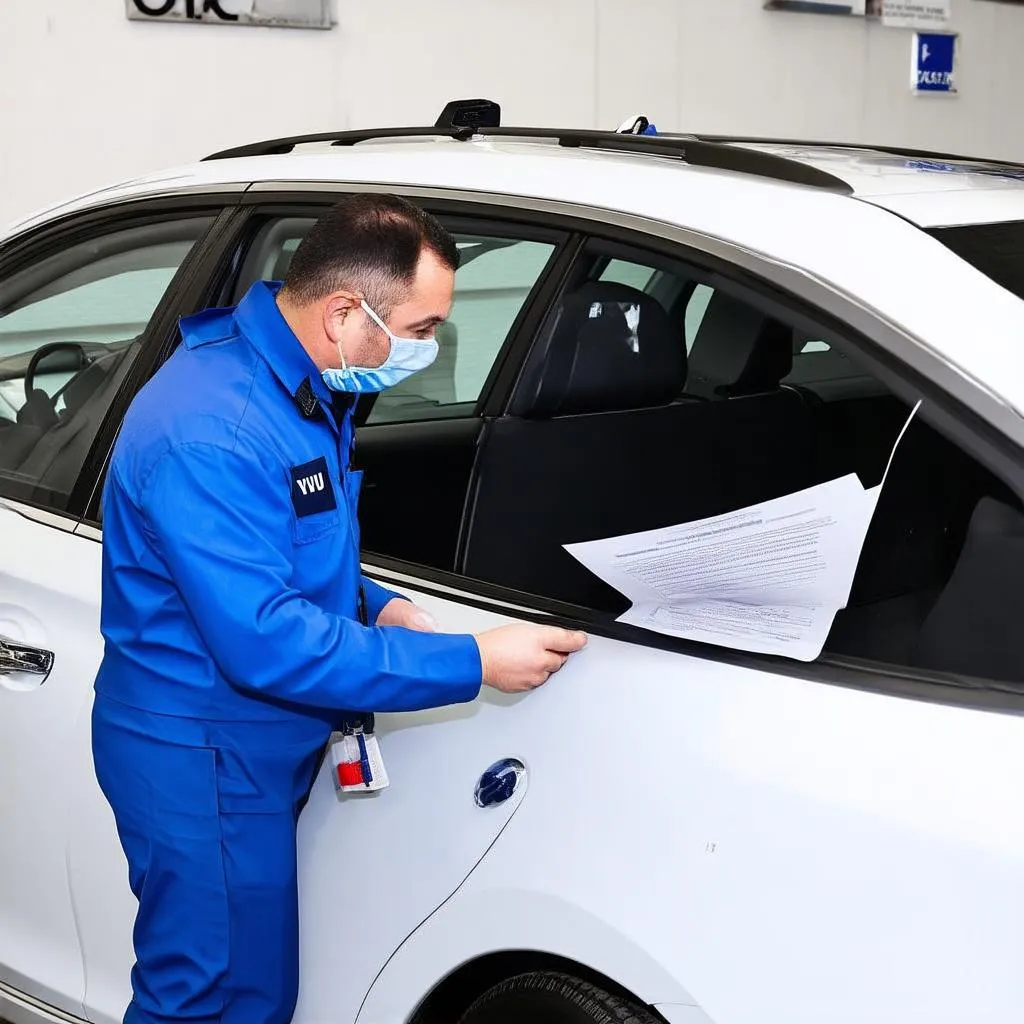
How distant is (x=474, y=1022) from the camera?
1.57 metres

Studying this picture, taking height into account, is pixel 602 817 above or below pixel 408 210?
below

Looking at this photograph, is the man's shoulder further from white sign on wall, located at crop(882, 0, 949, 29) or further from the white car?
white sign on wall, located at crop(882, 0, 949, 29)

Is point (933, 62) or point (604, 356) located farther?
point (933, 62)

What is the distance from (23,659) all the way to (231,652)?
0.67 m

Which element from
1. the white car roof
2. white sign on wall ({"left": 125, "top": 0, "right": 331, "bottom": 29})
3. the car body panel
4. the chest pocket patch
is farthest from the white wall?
the chest pocket patch

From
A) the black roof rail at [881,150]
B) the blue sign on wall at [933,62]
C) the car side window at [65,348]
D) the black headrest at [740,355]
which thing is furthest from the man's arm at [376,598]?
the blue sign on wall at [933,62]

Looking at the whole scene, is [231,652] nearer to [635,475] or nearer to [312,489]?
[312,489]

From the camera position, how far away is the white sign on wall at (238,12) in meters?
6.09

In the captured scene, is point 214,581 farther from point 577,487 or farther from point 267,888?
point 577,487

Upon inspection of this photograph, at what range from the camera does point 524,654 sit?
4.72 ft

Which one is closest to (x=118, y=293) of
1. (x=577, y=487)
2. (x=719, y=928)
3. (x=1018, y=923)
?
(x=577, y=487)

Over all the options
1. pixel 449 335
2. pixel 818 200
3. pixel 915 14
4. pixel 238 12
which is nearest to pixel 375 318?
pixel 818 200

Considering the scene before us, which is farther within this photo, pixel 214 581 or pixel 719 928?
pixel 214 581

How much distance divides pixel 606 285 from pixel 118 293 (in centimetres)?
144
